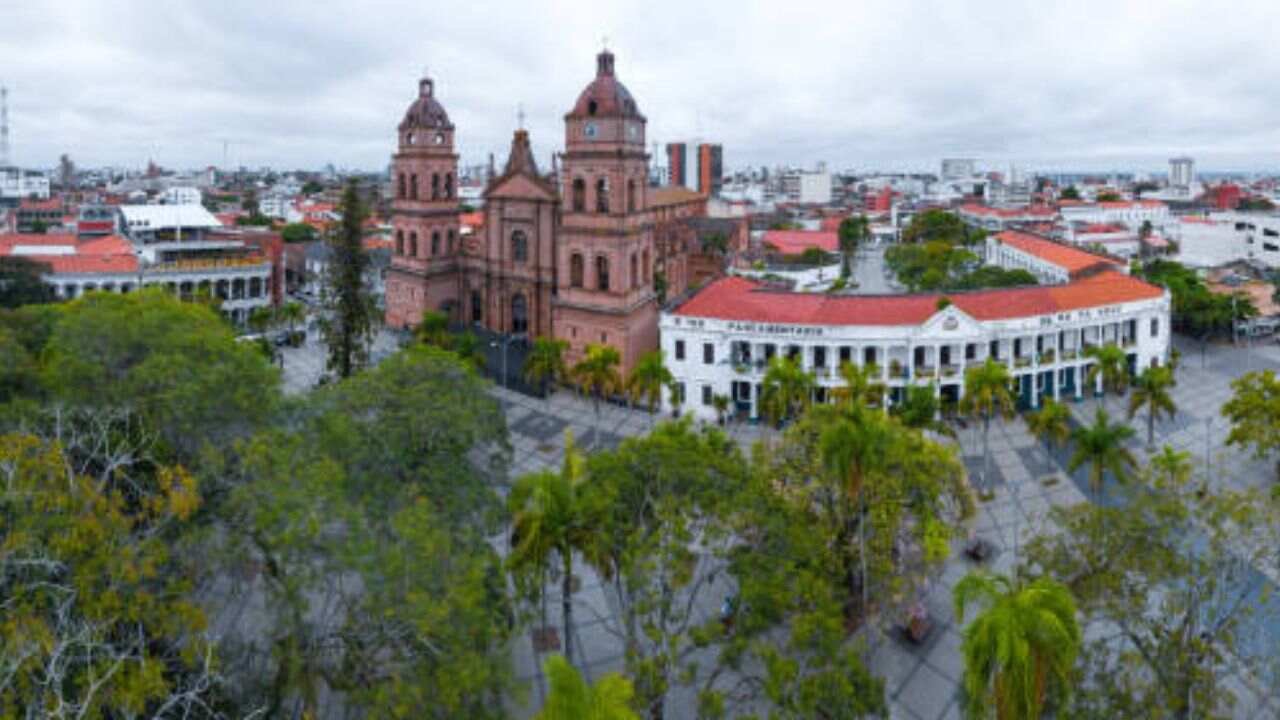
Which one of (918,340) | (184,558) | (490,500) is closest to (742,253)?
(918,340)

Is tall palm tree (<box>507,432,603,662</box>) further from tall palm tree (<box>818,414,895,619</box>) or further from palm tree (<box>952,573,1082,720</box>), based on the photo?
palm tree (<box>952,573,1082,720</box>)

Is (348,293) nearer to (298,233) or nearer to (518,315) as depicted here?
(518,315)

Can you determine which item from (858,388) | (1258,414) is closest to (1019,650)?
(858,388)

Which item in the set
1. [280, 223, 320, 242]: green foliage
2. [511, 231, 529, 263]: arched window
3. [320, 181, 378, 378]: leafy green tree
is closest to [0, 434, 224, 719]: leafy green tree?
[320, 181, 378, 378]: leafy green tree

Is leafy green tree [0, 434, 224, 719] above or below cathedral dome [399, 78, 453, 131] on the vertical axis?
below

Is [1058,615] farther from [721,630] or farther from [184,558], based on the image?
[184,558]

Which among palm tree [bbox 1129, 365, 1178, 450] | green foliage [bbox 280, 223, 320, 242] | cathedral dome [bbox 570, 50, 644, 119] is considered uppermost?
cathedral dome [bbox 570, 50, 644, 119]

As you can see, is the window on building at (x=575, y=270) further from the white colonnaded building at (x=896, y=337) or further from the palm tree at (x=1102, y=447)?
the palm tree at (x=1102, y=447)

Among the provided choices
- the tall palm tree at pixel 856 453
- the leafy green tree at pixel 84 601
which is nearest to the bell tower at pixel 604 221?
the tall palm tree at pixel 856 453
